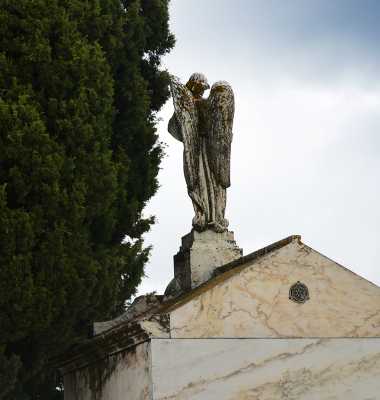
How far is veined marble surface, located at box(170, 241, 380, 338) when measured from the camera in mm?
4570

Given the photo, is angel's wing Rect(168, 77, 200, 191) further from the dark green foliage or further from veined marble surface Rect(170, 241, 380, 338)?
the dark green foliage

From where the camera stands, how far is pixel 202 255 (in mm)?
5906

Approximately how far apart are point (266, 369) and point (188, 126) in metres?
2.91

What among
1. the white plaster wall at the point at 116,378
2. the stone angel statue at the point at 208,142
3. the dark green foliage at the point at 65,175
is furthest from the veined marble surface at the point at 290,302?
the dark green foliage at the point at 65,175

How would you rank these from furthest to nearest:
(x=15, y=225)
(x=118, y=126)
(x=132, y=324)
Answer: (x=118, y=126), (x=15, y=225), (x=132, y=324)

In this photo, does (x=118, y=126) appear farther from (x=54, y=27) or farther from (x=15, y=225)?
(x=15, y=225)

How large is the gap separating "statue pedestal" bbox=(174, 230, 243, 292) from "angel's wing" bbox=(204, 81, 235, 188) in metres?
0.67

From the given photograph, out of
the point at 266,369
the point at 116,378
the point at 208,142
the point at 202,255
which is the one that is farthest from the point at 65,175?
the point at 266,369

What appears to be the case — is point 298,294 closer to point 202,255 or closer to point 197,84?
point 202,255

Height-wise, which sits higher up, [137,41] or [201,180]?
[137,41]

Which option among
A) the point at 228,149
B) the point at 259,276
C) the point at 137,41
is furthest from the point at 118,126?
the point at 259,276

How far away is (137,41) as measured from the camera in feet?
34.8

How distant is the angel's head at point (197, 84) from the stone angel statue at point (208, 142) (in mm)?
296

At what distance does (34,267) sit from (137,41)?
5.07 m
